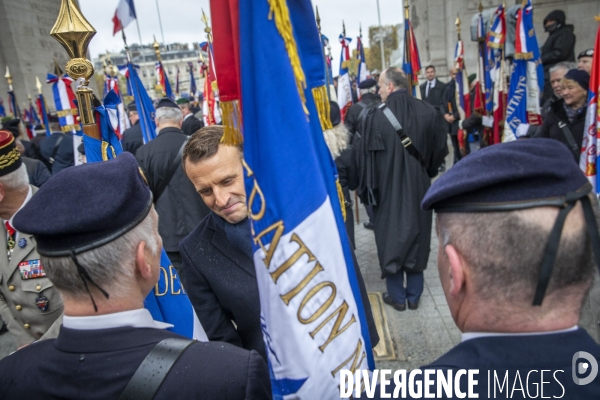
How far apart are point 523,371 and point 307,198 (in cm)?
71

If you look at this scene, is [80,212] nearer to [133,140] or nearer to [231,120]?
[231,120]

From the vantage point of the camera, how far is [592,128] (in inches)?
154

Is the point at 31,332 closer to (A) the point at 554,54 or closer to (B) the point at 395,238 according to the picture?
(B) the point at 395,238

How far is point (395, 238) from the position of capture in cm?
418

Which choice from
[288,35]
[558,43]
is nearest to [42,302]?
[288,35]

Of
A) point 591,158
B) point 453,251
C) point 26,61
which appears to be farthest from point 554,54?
point 26,61

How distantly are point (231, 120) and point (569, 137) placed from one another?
4187 millimetres

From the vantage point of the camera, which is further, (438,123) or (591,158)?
(438,123)

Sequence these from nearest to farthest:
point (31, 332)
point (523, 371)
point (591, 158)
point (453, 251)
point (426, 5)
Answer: point (523, 371) → point (453, 251) → point (31, 332) → point (591, 158) → point (426, 5)

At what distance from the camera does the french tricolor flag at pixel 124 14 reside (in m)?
5.66

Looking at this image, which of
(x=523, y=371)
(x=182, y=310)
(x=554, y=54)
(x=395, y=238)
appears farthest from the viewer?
(x=554, y=54)

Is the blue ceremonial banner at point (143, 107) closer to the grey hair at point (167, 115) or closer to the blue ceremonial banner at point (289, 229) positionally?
the grey hair at point (167, 115)

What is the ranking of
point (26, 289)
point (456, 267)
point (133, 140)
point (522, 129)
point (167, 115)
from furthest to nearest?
point (133, 140) → point (522, 129) → point (167, 115) → point (26, 289) → point (456, 267)

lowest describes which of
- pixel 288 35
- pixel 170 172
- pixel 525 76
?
pixel 170 172
